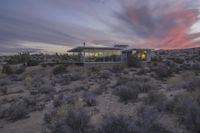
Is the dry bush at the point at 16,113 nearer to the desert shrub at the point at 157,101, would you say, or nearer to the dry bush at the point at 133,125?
the dry bush at the point at 133,125

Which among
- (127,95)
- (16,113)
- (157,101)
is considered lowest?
(16,113)

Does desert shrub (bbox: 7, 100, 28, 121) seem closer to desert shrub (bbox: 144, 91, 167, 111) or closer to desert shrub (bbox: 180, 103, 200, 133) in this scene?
desert shrub (bbox: 144, 91, 167, 111)

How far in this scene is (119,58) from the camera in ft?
115

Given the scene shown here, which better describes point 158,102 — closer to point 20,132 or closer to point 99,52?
point 20,132

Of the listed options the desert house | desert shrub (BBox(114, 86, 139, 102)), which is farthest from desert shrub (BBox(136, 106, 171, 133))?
the desert house

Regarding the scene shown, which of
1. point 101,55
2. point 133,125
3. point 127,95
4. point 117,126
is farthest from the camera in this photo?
point 101,55

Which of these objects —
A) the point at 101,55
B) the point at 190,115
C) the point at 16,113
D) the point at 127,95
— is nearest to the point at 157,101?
the point at 127,95

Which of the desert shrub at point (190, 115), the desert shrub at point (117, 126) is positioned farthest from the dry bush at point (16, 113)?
the desert shrub at point (190, 115)

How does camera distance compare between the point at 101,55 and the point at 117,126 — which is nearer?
the point at 117,126

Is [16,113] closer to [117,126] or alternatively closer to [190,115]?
[117,126]

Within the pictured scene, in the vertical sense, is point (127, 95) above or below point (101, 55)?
below

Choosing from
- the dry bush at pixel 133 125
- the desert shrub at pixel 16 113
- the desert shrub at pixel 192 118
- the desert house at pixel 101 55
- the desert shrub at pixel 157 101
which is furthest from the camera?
the desert house at pixel 101 55

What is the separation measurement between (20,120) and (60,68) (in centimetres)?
1825

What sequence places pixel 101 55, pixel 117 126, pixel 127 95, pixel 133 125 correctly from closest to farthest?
pixel 133 125 < pixel 117 126 < pixel 127 95 < pixel 101 55
